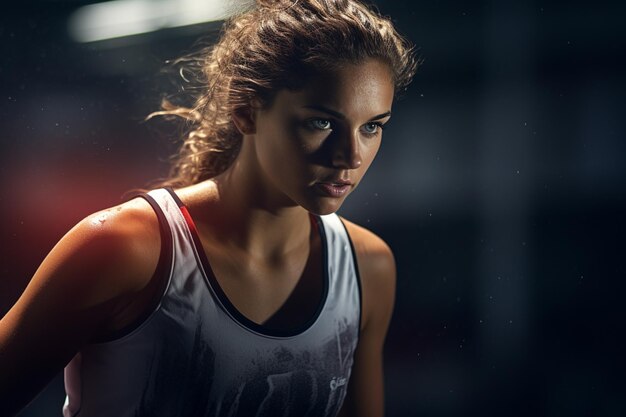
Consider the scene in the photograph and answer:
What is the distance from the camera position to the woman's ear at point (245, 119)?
443 millimetres

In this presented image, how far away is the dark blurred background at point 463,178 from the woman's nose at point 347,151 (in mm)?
176

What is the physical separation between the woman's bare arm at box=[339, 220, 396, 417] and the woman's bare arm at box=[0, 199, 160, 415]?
18 centimetres

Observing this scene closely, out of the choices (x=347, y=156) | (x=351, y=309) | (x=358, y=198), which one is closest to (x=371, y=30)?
(x=347, y=156)

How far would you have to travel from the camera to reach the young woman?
405 millimetres

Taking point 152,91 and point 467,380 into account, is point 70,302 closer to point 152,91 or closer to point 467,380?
point 152,91

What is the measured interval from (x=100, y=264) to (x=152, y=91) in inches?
7.1

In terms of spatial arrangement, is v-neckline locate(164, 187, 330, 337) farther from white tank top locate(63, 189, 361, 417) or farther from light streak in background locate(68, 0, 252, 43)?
light streak in background locate(68, 0, 252, 43)

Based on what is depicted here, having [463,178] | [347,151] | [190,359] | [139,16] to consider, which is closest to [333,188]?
[347,151]

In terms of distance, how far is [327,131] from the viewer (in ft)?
1.36

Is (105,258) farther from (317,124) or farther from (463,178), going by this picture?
(463,178)

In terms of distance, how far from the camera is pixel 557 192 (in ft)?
4.27

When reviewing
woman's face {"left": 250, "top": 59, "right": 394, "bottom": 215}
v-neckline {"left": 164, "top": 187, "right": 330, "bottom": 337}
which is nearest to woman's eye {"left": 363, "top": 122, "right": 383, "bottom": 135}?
woman's face {"left": 250, "top": 59, "right": 394, "bottom": 215}

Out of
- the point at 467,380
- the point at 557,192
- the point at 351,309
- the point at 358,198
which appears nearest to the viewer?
the point at 351,309

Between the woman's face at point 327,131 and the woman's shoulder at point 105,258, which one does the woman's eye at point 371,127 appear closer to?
the woman's face at point 327,131
